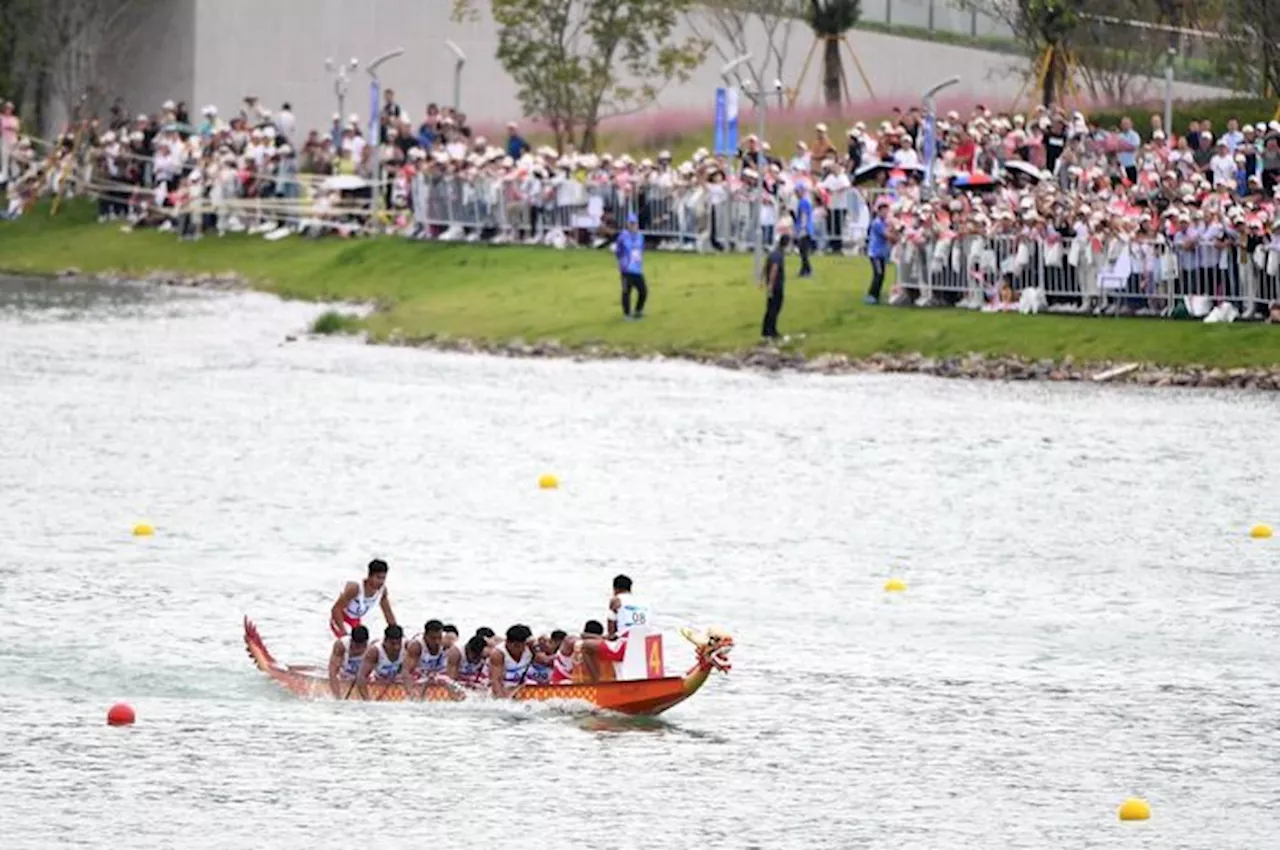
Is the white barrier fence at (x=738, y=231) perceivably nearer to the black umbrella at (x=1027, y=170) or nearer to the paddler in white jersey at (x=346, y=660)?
the black umbrella at (x=1027, y=170)

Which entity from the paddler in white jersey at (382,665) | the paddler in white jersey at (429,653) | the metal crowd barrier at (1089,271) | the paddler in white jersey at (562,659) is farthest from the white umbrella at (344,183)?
the paddler in white jersey at (562,659)

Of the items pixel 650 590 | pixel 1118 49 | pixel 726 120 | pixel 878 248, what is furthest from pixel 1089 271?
pixel 650 590

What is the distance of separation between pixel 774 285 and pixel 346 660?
23.8m

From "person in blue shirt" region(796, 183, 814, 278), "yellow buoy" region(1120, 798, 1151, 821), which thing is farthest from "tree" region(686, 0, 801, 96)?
"yellow buoy" region(1120, 798, 1151, 821)

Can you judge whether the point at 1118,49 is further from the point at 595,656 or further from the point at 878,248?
the point at 595,656

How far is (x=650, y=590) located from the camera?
37.6m

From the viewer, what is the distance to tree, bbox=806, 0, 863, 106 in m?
72.1

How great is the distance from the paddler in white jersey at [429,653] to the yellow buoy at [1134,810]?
753 centimetres

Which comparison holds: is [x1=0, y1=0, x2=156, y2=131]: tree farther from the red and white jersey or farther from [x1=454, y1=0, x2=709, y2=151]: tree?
the red and white jersey

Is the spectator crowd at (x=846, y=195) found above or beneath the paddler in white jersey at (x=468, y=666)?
above

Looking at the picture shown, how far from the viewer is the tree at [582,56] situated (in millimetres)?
73312

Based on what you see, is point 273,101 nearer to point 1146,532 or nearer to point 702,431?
point 702,431

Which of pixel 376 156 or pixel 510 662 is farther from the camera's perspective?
pixel 376 156

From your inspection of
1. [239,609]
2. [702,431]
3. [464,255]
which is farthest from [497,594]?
[464,255]
